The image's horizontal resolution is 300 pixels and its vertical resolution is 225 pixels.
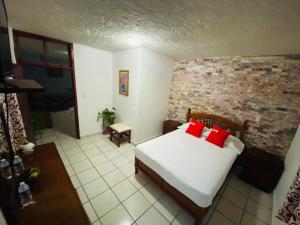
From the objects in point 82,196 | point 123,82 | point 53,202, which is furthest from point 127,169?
point 123,82

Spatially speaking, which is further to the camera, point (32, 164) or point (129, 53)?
point (129, 53)

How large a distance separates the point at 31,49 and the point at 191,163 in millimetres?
4816

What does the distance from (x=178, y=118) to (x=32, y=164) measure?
3.64m

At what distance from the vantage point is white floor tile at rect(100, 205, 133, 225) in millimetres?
1770

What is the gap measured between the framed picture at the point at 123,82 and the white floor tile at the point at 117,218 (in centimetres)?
268

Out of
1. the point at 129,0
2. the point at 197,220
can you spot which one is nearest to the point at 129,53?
the point at 129,0

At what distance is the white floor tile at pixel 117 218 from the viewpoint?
5.81 ft

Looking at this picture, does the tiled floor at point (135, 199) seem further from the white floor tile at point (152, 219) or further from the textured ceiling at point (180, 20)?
the textured ceiling at point (180, 20)

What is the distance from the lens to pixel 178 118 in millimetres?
4316

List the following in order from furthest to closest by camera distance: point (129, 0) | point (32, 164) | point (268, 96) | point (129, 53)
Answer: point (129, 53) → point (268, 96) → point (32, 164) → point (129, 0)

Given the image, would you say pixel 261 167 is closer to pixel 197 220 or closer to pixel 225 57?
pixel 197 220

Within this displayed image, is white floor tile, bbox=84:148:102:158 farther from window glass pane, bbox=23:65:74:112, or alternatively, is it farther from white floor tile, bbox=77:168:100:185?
window glass pane, bbox=23:65:74:112

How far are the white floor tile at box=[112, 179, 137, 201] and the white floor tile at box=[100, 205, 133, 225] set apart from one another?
21 centimetres

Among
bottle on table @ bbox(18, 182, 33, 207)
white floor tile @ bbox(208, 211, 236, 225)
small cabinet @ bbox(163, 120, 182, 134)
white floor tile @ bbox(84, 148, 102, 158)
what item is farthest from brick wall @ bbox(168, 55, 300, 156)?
bottle on table @ bbox(18, 182, 33, 207)
